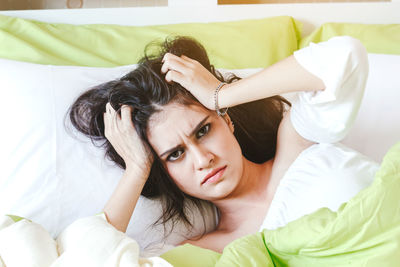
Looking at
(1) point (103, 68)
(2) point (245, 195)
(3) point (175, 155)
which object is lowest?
(2) point (245, 195)

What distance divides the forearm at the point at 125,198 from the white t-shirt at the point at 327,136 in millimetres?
284

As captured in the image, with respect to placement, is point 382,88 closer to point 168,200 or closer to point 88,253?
point 168,200

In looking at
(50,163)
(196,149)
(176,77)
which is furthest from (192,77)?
(50,163)

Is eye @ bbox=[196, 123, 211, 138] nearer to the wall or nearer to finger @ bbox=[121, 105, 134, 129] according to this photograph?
finger @ bbox=[121, 105, 134, 129]

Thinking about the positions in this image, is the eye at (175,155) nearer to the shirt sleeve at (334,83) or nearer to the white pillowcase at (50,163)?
the white pillowcase at (50,163)

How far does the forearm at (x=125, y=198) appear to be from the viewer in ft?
3.59

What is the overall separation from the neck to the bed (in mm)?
65

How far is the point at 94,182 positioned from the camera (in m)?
1.14

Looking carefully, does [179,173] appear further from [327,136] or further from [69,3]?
[69,3]

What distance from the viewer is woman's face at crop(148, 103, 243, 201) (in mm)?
1082

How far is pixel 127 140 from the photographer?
3.71ft

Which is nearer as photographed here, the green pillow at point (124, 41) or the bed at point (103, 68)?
the bed at point (103, 68)

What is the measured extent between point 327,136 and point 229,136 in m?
0.21

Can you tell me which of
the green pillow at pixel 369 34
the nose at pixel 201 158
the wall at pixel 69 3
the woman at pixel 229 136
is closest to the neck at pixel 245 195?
the woman at pixel 229 136
